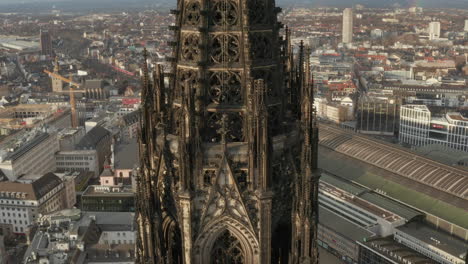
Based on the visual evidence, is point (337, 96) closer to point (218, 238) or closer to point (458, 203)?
point (458, 203)

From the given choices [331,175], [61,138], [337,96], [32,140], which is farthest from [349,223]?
[337,96]

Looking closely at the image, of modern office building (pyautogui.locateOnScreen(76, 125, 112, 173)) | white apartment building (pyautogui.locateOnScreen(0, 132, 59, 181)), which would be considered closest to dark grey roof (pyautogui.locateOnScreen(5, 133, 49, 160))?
white apartment building (pyautogui.locateOnScreen(0, 132, 59, 181))

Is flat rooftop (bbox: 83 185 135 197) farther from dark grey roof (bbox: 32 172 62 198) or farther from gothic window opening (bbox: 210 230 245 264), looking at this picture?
gothic window opening (bbox: 210 230 245 264)

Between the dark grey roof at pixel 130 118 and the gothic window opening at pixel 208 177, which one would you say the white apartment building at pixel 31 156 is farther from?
the gothic window opening at pixel 208 177

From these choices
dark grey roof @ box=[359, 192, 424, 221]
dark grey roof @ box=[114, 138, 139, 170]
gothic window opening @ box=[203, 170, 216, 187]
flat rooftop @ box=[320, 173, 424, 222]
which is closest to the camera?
gothic window opening @ box=[203, 170, 216, 187]

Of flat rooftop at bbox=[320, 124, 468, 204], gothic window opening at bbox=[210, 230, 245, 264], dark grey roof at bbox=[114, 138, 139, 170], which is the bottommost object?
dark grey roof at bbox=[114, 138, 139, 170]

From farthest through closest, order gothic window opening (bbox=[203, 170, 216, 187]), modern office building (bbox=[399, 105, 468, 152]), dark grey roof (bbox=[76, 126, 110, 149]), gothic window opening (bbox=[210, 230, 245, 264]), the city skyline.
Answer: dark grey roof (bbox=[76, 126, 110, 149]) → modern office building (bbox=[399, 105, 468, 152]) → gothic window opening (bbox=[210, 230, 245, 264]) → gothic window opening (bbox=[203, 170, 216, 187]) → the city skyline

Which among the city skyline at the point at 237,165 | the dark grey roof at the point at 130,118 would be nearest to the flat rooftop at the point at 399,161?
the city skyline at the point at 237,165

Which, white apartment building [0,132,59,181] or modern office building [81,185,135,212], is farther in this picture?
white apartment building [0,132,59,181]
